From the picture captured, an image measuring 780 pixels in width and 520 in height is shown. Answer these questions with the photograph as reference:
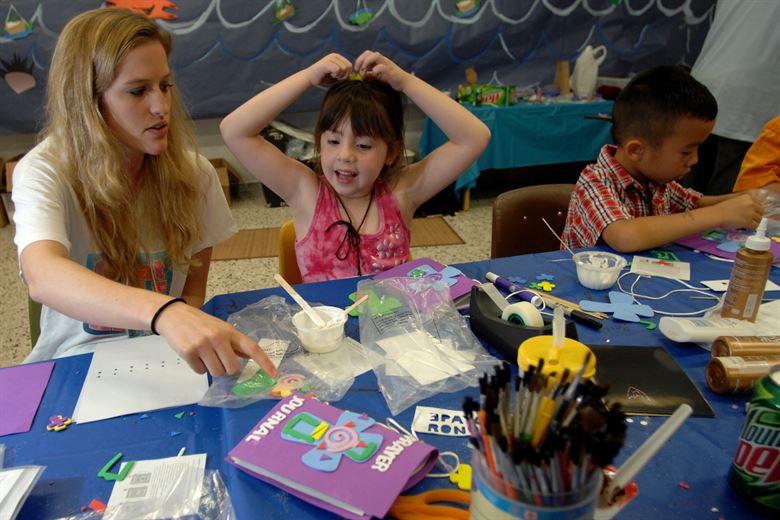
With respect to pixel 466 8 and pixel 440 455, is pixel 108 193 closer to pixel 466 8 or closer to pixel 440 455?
pixel 440 455

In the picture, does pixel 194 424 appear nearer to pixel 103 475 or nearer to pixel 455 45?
pixel 103 475

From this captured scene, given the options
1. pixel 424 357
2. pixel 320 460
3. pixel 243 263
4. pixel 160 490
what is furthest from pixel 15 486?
pixel 243 263

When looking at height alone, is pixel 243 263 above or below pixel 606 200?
below

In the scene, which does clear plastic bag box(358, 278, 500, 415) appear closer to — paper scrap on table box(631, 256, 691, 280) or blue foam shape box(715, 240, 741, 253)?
paper scrap on table box(631, 256, 691, 280)

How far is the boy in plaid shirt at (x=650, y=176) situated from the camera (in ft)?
4.29

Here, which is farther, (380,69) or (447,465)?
(380,69)

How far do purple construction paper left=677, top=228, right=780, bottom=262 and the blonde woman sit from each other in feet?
3.70

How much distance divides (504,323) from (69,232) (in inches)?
35.9

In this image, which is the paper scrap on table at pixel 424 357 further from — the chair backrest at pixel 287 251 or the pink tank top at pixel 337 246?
the chair backrest at pixel 287 251

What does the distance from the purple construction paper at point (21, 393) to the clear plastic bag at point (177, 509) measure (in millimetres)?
230

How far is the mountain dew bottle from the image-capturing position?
55 centimetres

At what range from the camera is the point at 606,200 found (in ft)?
4.56

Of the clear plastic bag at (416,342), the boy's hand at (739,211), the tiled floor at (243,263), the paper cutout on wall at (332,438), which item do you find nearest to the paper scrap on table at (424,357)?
the clear plastic bag at (416,342)

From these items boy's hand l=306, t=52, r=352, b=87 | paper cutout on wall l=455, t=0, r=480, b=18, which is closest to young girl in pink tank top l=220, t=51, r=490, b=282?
boy's hand l=306, t=52, r=352, b=87
